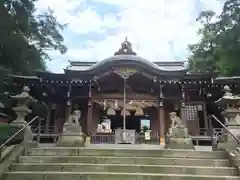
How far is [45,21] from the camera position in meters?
17.2

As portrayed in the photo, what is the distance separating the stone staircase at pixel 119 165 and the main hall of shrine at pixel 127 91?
19.9 feet

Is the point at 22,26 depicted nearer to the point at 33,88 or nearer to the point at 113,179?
the point at 33,88

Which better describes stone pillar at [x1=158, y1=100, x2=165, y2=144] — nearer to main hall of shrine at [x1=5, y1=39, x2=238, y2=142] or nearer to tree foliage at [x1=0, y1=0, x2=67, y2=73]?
main hall of shrine at [x1=5, y1=39, x2=238, y2=142]

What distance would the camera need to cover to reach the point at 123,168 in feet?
18.6

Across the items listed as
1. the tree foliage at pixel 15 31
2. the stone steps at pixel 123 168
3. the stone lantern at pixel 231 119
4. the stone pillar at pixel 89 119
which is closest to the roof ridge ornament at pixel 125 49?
the stone pillar at pixel 89 119

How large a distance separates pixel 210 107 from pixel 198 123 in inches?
68.4

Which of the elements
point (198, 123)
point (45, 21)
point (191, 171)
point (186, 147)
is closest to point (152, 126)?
point (198, 123)

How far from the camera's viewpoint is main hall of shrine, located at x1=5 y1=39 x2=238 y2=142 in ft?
42.3

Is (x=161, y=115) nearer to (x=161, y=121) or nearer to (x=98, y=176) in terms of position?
(x=161, y=121)

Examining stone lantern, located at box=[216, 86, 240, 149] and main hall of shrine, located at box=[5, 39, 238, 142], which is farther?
main hall of shrine, located at box=[5, 39, 238, 142]

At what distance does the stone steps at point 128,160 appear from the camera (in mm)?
6027

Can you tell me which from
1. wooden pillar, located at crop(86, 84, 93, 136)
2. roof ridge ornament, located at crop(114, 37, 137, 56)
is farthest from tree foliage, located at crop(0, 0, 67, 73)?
roof ridge ornament, located at crop(114, 37, 137, 56)

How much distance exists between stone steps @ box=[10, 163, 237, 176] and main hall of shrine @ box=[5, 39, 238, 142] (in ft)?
22.5

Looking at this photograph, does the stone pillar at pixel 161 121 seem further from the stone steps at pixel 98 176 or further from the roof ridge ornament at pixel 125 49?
the stone steps at pixel 98 176
